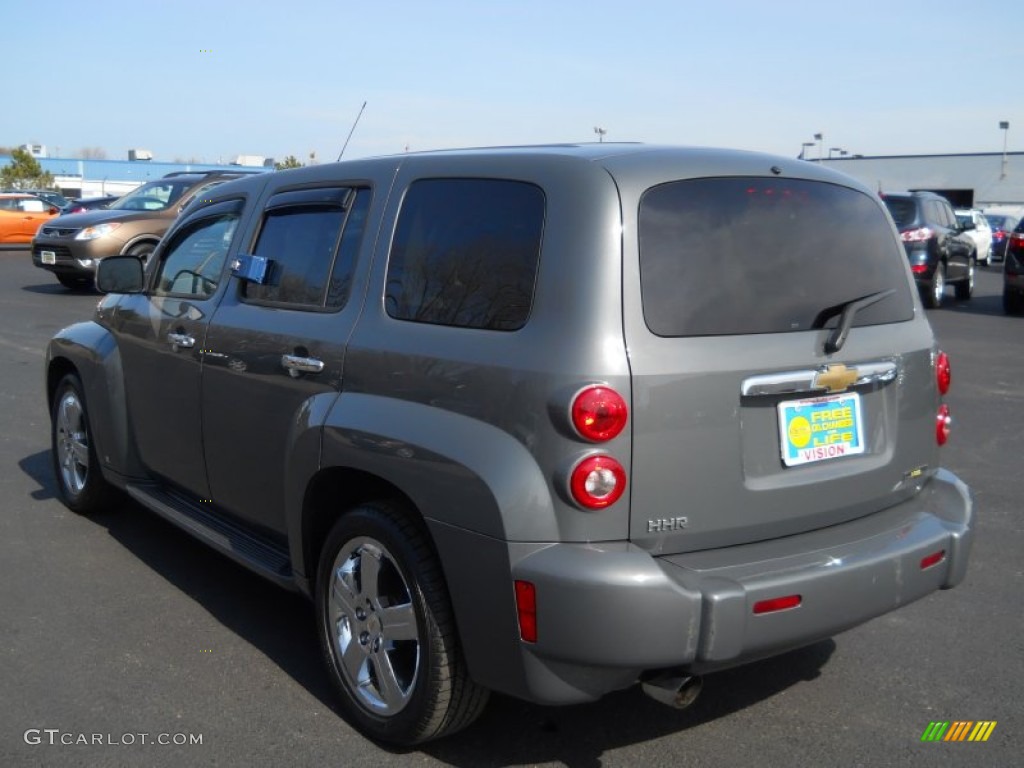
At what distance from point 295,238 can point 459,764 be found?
2087 millimetres

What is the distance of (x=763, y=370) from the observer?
10.4 ft

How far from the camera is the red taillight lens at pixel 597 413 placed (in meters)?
2.94

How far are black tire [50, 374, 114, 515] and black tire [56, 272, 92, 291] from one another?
1121 centimetres

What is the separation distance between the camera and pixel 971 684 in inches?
155

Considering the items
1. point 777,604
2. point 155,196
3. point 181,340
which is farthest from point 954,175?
point 777,604

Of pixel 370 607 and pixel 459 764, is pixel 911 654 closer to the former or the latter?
pixel 459 764

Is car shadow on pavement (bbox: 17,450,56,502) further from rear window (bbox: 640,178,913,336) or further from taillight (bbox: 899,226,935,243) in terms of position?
taillight (bbox: 899,226,935,243)

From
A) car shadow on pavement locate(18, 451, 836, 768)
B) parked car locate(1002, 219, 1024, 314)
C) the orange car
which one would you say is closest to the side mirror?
car shadow on pavement locate(18, 451, 836, 768)

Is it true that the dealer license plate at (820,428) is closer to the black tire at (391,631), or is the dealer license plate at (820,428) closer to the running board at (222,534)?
the black tire at (391,631)

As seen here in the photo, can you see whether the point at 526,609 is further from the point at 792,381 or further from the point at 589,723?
the point at 792,381

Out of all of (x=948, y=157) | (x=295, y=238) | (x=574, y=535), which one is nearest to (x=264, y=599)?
(x=295, y=238)

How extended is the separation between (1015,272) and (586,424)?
50.5ft

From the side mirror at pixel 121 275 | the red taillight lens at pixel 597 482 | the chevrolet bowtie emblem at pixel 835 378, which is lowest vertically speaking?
the red taillight lens at pixel 597 482

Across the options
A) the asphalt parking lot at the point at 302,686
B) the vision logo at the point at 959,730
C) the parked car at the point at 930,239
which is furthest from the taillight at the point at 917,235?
the vision logo at the point at 959,730
